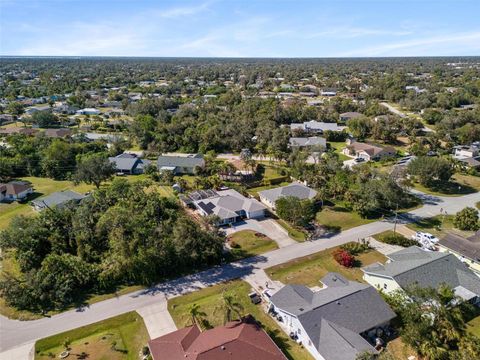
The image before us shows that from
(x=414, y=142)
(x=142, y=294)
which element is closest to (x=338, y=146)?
(x=414, y=142)

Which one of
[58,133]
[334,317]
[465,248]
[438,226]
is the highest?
[58,133]

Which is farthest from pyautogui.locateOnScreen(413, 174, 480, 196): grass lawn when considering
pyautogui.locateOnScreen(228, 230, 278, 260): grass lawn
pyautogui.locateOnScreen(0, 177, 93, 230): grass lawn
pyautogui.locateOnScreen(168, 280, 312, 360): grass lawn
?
pyautogui.locateOnScreen(0, 177, 93, 230): grass lawn

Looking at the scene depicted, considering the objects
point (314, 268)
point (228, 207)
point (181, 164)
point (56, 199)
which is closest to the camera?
point (314, 268)

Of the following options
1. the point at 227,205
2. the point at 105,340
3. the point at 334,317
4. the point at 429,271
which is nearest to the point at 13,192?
the point at 227,205

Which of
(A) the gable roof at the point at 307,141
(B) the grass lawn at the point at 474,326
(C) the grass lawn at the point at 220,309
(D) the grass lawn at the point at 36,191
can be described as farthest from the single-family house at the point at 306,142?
(B) the grass lawn at the point at 474,326

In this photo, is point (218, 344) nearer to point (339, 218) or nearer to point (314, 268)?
point (314, 268)

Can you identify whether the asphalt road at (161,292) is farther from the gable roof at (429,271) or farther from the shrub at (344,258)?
the gable roof at (429,271)

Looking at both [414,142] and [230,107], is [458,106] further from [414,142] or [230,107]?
[230,107]
